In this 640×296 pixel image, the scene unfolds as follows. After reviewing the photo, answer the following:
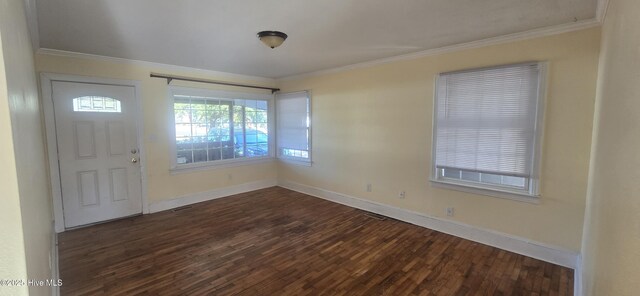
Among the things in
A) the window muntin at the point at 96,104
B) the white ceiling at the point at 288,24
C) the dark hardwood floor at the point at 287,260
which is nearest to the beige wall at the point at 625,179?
the white ceiling at the point at 288,24

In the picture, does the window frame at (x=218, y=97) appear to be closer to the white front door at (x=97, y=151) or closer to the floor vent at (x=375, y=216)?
the white front door at (x=97, y=151)

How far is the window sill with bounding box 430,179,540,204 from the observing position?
2.88 metres

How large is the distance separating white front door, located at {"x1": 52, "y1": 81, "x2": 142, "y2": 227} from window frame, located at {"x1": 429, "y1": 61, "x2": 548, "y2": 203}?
14.2 ft

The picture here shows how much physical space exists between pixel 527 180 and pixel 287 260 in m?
2.73

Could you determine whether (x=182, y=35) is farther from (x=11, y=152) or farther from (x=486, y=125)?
(x=486, y=125)

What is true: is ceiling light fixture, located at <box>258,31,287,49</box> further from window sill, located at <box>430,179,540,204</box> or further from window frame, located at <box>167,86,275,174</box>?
window sill, located at <box>430,179,540,204</box>

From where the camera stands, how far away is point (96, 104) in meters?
3.74

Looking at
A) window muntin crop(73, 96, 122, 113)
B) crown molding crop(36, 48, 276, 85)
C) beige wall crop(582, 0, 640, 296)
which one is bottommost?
beige wall crop(582, 0, 640, 296)

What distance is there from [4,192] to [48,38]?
3.32 m

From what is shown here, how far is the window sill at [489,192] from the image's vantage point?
2883mm

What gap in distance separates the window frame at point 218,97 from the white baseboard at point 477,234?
1944 mm

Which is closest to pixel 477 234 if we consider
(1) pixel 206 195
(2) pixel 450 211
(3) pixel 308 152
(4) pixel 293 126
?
(2) pixel 450 211

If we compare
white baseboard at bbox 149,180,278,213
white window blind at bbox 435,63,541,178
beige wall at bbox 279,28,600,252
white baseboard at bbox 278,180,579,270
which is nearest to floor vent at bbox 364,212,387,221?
white baseboard at bbox 278,180,579,270

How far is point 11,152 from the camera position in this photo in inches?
28.3
